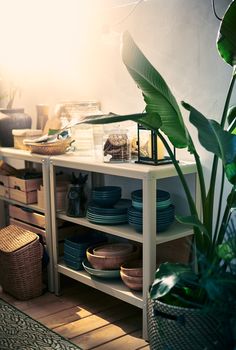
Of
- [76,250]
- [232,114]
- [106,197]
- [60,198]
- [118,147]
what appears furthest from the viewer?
[60,198]

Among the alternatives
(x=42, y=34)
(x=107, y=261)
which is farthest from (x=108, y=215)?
(x=42, y=34)

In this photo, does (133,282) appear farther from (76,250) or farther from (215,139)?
(215,139)

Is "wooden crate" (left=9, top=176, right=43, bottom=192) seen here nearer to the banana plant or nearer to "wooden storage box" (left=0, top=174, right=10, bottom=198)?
"wooden storage box" (left=0, top=174, right=10, bottom=198)

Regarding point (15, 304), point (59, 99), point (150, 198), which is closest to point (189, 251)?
point (150, 198)

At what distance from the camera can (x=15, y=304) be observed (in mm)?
2895

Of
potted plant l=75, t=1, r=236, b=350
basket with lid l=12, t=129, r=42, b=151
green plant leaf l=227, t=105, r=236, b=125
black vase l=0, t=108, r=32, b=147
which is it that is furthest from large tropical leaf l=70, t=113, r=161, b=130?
black vase l=0, t=108, r=32, b=147

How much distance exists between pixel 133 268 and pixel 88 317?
401 mm

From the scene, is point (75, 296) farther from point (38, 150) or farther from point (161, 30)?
point (161, 30)

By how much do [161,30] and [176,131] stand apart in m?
0.94

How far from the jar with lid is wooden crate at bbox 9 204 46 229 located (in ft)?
2.35

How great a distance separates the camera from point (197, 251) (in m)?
1.81

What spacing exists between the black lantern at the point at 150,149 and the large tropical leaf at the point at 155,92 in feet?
1.49

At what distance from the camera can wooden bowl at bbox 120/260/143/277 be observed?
2489mm

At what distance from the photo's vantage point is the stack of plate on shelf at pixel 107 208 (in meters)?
2.66
